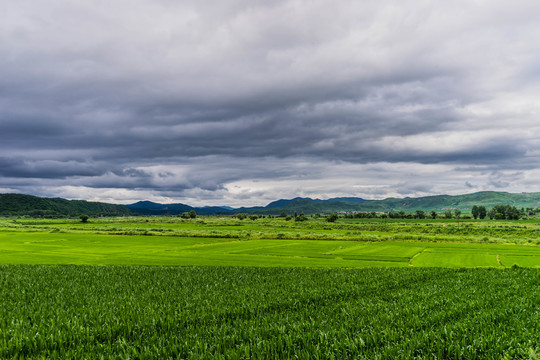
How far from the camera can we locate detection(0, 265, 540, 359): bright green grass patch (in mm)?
10680

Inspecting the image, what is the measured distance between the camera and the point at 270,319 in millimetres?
14664

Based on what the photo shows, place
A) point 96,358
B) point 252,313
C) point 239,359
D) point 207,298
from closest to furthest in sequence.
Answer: point 239,359, point 96,358, point 252,313, point 207,298

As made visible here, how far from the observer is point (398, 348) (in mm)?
10164

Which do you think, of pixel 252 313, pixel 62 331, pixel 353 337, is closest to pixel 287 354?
pixel 353 337

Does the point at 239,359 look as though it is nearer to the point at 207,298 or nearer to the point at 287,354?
the point at 287,354

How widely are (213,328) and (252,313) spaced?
337 cm

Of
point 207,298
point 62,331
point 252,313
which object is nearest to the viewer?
point 62,331

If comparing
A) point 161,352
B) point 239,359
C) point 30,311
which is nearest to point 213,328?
point 161,352

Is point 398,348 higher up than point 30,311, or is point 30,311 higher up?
point 398,348

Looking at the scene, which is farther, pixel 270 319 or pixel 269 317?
pixel 269 317

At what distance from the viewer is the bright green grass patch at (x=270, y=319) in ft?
35.0

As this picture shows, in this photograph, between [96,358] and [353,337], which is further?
[353,337]

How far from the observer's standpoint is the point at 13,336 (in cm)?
1241

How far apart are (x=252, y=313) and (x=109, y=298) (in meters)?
10.3
